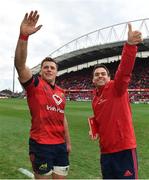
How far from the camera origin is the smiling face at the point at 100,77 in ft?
18.4

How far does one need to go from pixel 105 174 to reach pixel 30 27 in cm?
193

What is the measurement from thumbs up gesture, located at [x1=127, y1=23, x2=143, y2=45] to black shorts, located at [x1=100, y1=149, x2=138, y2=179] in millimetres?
1250

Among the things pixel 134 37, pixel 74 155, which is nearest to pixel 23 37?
pixel 134 37

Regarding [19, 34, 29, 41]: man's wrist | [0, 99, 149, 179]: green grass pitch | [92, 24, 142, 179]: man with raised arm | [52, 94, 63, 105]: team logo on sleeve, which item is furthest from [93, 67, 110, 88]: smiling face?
A: [0, 99, 149, 179]: green grass pitch

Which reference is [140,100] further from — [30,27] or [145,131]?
[30,27]

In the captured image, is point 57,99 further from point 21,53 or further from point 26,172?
point 26,172

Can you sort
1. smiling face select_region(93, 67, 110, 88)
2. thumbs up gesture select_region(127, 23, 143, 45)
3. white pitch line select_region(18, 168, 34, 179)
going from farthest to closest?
white pitch line select_region(18, 168, 34, 179) → smiling face select_region(93, 67, 110, 88) → thumbs up gesture select_region(127, 23, 143, 45)

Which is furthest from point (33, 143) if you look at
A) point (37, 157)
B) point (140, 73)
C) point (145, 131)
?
point (140, 73)

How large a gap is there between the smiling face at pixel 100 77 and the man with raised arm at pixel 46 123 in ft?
1.98

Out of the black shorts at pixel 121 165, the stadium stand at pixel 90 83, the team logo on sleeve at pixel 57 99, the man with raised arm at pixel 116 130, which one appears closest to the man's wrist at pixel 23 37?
the team logo on sleeve at pixel 57 99

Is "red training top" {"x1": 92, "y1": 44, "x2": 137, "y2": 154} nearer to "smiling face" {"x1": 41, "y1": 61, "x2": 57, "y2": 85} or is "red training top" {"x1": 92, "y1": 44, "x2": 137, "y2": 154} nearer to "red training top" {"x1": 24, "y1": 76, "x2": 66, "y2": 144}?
"red training top" {"x1": 24, "y1": 76, "x2": 66, "y2": 144}

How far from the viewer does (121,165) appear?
5.30 metres

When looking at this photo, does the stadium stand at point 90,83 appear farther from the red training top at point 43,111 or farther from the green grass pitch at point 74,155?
the red training top at point 43,111

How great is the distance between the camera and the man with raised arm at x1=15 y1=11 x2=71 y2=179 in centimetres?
566
